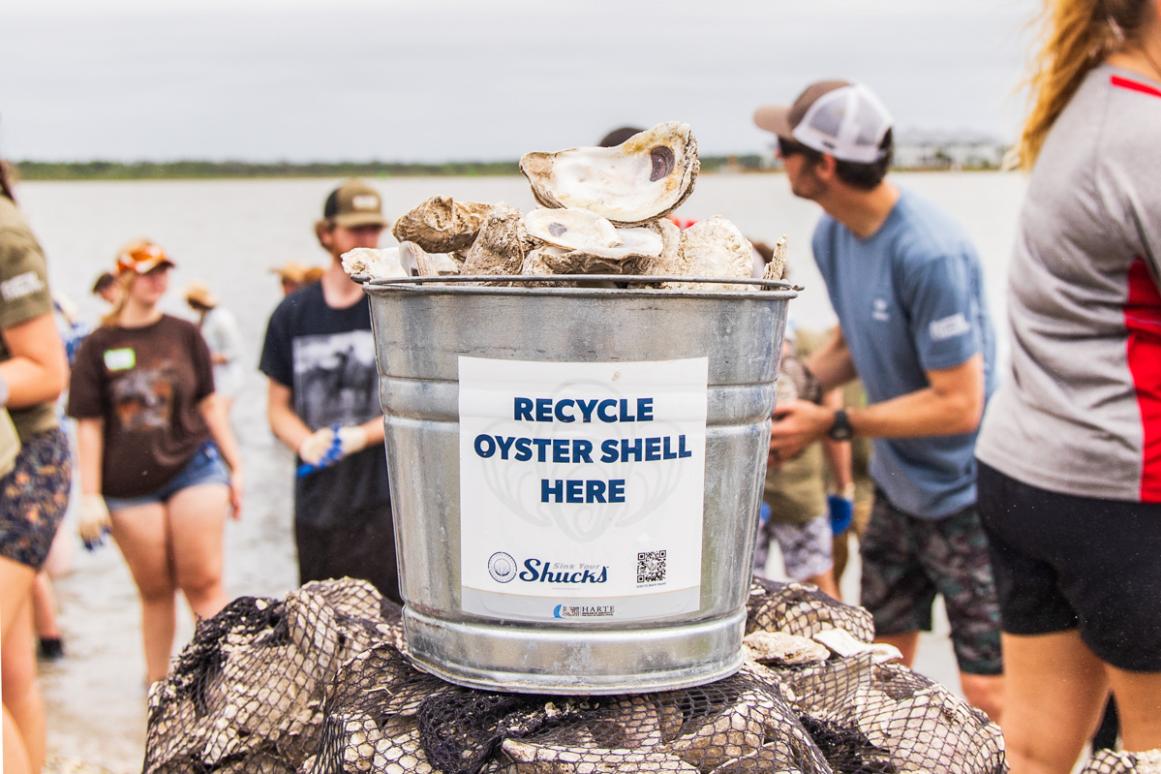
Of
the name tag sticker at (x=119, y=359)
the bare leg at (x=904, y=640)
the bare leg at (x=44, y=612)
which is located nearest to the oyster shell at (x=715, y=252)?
the bare leg at (x=904, y=640)

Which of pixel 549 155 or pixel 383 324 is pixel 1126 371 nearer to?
pixel 549 155

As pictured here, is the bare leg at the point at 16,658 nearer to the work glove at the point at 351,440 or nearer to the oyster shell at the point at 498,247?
the work glove at the point at 351,440

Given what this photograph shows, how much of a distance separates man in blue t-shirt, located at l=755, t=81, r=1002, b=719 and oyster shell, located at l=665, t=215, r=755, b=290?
2.03m

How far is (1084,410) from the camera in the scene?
2.50 m

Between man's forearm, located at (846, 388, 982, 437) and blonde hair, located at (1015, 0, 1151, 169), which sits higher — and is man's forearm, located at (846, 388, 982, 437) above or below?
below

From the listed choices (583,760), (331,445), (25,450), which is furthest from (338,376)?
(583,760)

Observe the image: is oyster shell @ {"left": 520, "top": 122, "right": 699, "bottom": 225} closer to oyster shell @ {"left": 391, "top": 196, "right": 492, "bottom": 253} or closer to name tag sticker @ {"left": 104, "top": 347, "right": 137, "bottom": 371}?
oyster shell @ {"left": 391, "top": 196, "right": 492, "bottom": 253}

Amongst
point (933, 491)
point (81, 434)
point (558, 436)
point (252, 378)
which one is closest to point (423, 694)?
point (558, 436)

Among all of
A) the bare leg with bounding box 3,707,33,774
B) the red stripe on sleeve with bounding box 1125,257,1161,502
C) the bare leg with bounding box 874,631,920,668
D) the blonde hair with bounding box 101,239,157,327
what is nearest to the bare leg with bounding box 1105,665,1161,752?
the red stripe on sleeve with bounding box 1125,257,1161,502

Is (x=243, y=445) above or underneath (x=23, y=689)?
underneath

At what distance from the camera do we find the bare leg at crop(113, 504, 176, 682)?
17.2ft

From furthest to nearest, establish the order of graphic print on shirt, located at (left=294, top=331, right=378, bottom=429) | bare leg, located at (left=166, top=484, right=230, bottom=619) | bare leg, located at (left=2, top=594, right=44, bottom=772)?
1. bare leg, located at (left=166, top=484, right=230, bottom=619)
2. graphic print on shirt, located at (left=294, top=331, right=378, bottom=429)
3. bare leg, located at (left=2, top=594, right=44, bottom=772)

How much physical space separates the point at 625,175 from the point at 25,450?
213cm

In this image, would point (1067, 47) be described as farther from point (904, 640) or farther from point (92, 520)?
point (92, 520)
